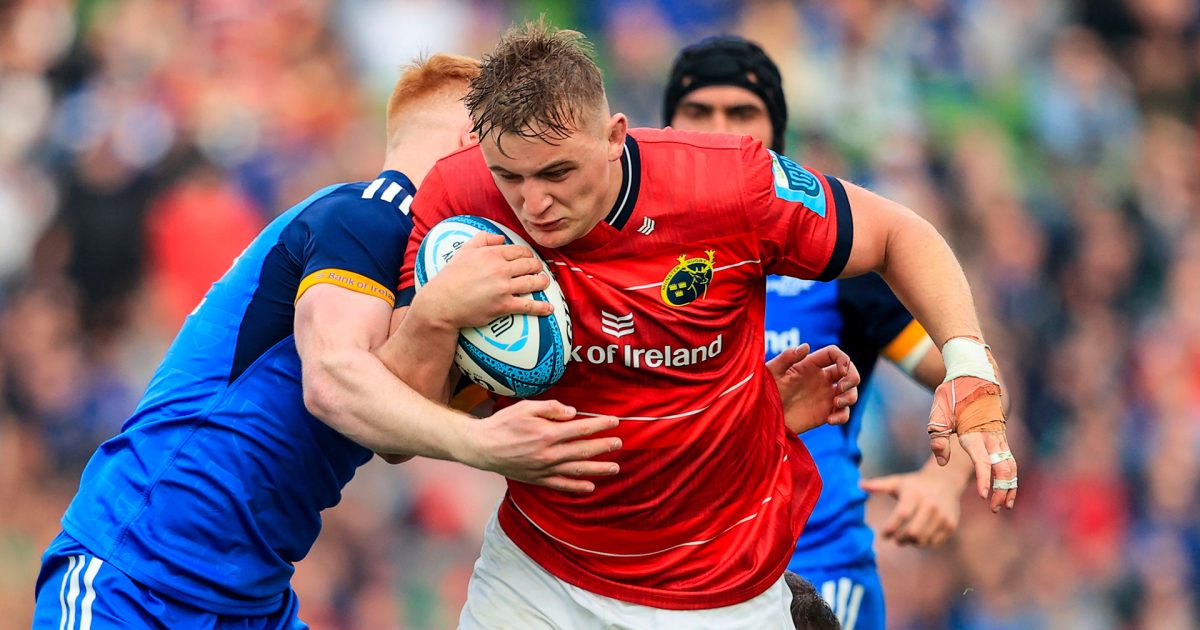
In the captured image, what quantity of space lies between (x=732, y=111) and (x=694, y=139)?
1.84m

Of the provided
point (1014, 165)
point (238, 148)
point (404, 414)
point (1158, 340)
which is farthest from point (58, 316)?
point (1158, 340)

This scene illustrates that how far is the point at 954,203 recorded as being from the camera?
10.6 meters

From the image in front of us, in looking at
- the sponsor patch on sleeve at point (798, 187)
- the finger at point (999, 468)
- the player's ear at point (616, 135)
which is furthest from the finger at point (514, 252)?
the finger at point (999, 468)

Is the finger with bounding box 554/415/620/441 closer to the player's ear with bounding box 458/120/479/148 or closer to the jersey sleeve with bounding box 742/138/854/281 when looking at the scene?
the jersey sleeve with bounding box 742/138/854/281

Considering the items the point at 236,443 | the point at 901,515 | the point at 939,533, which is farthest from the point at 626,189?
the point at 939,533

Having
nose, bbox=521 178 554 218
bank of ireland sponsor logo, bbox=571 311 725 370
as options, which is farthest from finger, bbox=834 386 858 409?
nose, bbox=521 178 554 218

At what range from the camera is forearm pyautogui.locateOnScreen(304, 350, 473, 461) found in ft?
12.1

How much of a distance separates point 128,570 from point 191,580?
176mm

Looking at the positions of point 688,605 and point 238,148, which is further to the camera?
point 238,148

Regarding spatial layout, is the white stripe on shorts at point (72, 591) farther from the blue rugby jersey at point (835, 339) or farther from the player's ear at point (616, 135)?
the blue rugby jersey at point (835, 339)

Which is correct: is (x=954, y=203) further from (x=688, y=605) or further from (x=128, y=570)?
(x=128, y=570)

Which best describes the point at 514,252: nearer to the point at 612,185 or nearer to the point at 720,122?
the point at 612,185

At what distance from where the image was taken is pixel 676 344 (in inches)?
157

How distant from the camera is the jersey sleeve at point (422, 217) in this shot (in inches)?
155
